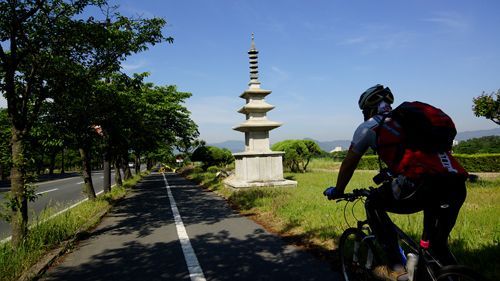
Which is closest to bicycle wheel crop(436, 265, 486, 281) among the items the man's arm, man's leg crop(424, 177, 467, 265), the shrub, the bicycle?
the bicycle

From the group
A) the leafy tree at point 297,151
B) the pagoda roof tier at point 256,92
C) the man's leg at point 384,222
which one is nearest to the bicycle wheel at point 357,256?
the man's leg at point 384,222

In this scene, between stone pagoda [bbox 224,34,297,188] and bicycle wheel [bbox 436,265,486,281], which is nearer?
bicycle wheel [bbox 436,265,486,281]

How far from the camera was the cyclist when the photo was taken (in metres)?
2.73

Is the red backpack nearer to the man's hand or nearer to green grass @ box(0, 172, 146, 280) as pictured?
the man's hand

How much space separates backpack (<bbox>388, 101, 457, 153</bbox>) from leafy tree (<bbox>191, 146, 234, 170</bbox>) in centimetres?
3592

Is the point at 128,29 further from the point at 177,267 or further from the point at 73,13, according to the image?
the point at 177,267

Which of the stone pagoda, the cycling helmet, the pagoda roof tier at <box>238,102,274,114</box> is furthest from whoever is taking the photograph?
the pagoda roof tier at <box>238,102,274,114</box>

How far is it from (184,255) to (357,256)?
10.3 ft

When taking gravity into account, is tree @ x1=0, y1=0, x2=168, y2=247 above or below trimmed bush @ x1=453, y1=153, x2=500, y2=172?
above

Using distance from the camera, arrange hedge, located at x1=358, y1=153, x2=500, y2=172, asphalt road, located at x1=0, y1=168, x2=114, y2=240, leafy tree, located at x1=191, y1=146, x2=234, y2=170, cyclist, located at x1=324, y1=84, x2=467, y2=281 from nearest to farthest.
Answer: cyclist, located at x1=324, y1=84, x2=467, y2=281 < asphalt road, located at x1=0, y1=168, x2=114, y2=240 < hedge, located at x1=358, y1=153, x2=500, y2=172 < leafy tree, located at x1=191, y1=146, x2=234, y2=170

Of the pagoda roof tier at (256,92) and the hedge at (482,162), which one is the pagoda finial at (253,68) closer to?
the pagoda roof tier at (256,92)

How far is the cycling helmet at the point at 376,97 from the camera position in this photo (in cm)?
326

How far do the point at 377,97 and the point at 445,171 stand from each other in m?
0.90

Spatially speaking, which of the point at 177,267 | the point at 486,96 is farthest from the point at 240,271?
the point at 486,96
